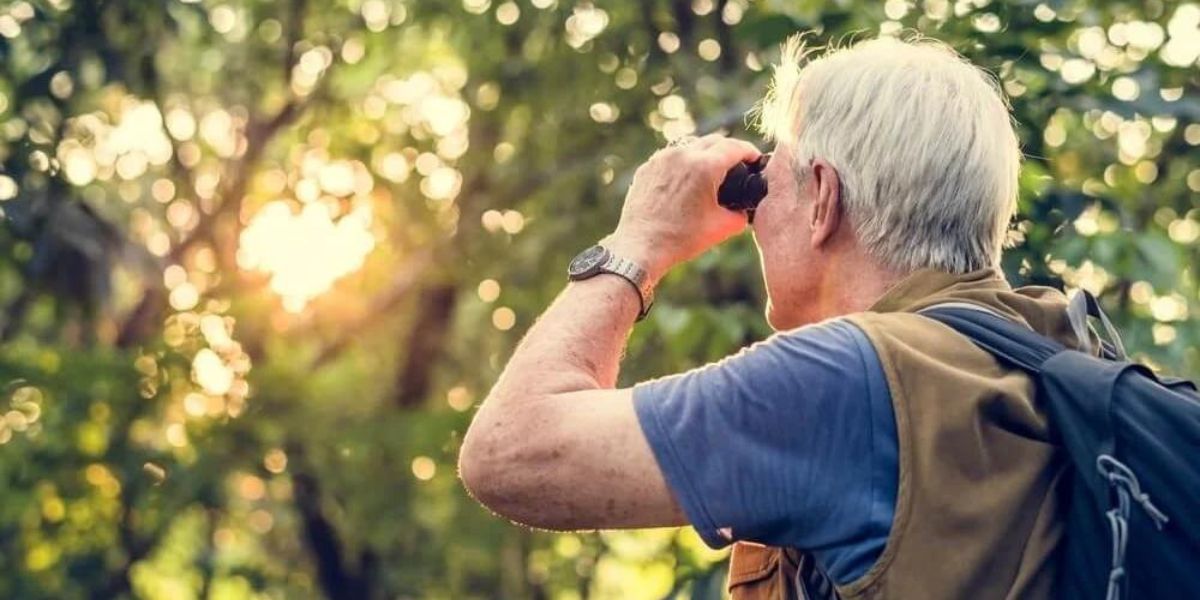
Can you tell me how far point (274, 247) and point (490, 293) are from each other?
3.97 feet

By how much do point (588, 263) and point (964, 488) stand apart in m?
0.58

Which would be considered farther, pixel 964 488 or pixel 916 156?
pixel 916 156

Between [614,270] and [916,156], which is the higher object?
[916,156]

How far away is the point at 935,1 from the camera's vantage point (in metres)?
3.50

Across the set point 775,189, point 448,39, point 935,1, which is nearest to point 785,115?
point 775,189

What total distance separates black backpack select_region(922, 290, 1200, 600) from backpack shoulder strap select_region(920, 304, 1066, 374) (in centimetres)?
5

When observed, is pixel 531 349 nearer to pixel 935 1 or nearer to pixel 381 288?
pixel 935 1

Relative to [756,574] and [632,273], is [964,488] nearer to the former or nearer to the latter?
[756,574]

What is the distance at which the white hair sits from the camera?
6.63ft

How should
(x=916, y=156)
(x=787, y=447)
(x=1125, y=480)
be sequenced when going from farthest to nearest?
(x=916, y=156)
(x=787, y=447)
(x=1125, y=480)

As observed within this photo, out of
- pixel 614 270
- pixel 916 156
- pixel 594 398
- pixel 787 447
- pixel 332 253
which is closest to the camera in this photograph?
pixel 787 447

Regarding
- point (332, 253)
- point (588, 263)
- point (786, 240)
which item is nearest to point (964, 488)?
point (786, 240)

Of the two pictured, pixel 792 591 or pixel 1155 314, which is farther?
pixel 1155 314

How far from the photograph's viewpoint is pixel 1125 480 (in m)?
1.70
